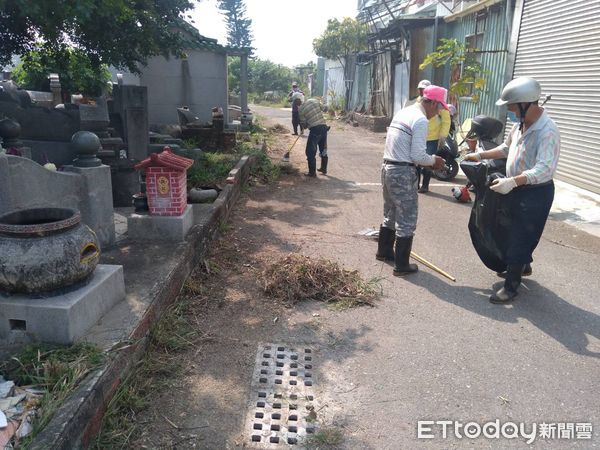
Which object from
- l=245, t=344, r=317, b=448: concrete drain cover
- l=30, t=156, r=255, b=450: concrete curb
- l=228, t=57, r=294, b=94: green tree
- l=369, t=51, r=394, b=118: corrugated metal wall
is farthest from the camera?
l=228, t=57, r=294, b=94: green tree

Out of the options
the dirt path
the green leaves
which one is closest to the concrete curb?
the dirt path

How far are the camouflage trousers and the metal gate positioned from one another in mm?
5435

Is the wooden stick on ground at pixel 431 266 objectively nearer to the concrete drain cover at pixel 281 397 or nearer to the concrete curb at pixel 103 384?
the concrete drain cover at pixel 281 397

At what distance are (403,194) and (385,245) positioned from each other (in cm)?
82

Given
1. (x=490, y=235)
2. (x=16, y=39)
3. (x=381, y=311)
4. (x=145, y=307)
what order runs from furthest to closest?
1. (x=16, y=39)
2. (x=490, y=235)
3. (x=381, y=311)
4. (x=145, y=307)

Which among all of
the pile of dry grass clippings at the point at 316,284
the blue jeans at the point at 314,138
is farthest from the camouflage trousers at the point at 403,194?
the blue jeans at the point at 314,138

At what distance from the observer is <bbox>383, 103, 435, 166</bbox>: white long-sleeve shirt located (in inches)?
191

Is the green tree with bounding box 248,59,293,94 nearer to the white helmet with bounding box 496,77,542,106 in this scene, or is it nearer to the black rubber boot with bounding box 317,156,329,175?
the black rubber boot with bounding box 317,156,329,175

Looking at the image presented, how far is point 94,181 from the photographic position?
4.68m

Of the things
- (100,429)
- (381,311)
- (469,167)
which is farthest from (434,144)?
(100,429)

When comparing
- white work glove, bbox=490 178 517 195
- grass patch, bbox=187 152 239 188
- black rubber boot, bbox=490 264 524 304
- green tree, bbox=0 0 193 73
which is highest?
green tree, bbox=0 0 193 73

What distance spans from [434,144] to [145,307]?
20.7 ft

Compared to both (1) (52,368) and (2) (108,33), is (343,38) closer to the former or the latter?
(2) (108,33)

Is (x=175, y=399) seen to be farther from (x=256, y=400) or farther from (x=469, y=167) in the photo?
(x=469, y=167)
